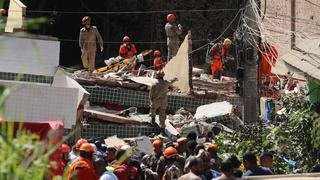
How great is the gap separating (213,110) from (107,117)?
2.60m

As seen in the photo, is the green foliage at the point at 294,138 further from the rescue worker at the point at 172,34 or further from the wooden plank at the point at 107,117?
the rescue worker at the point at 172,34

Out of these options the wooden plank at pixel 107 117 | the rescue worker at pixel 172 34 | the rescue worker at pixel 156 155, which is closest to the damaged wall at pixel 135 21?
the rescue worker at pixel 172 34

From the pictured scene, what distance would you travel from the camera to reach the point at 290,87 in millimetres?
23359

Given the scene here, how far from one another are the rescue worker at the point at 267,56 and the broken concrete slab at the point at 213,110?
4.96 feet

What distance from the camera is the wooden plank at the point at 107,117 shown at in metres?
19.5

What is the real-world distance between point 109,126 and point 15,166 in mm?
15745

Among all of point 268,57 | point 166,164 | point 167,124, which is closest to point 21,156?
point 166,164

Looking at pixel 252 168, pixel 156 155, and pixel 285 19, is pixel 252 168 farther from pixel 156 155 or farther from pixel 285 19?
pixel 285 19

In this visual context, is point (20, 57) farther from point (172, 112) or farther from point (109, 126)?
point (172, 112)

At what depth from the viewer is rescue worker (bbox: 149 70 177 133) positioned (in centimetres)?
1912

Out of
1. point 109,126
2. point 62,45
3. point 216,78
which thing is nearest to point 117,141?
point 109,126

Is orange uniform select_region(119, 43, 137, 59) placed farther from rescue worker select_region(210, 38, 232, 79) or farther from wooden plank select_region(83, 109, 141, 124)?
wooden plank select_region(83, 109, 141, 124)

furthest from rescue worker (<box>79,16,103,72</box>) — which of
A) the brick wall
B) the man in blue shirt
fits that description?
the man in blue shirt

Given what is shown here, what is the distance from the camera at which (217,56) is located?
79.5 feet
